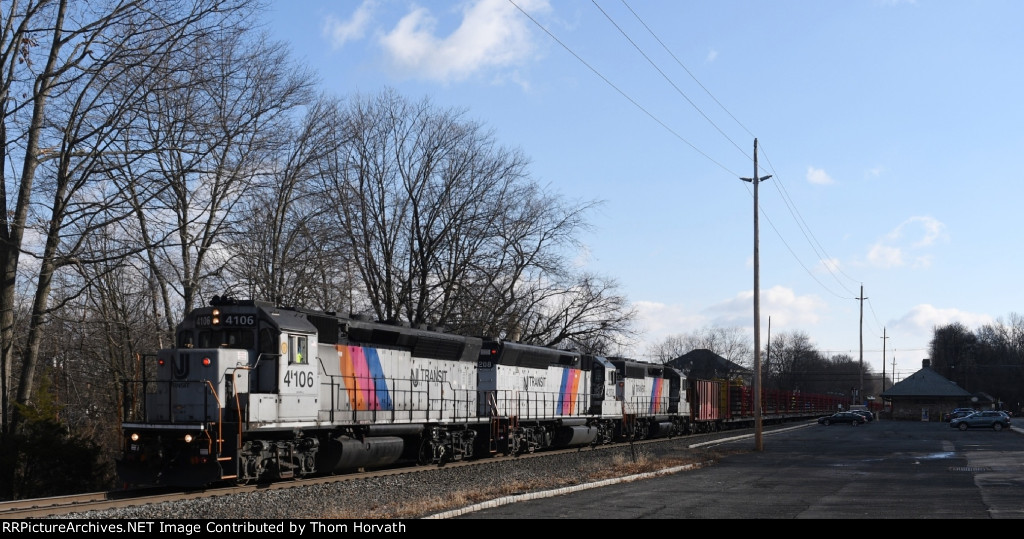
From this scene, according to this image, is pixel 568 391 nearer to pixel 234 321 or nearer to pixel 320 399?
pixel 320 399

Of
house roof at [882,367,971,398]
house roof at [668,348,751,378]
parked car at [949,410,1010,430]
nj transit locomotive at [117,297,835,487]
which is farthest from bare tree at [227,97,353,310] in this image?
house roof at [668,348,751,378]

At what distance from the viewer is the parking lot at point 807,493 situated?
44.0ft

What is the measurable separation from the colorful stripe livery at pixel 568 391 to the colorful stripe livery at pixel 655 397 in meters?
7.87

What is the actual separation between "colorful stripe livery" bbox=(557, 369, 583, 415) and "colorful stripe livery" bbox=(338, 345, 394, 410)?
11.3 metres

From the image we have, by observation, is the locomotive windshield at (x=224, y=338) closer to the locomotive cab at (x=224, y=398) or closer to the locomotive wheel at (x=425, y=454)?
the locomotive cab at (x=224, y=398)

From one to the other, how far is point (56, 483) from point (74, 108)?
8.70 meters

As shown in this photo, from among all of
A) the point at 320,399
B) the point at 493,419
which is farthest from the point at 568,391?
the point at 320,399

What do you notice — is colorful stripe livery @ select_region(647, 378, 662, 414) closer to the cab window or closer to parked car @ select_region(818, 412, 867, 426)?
the cab window

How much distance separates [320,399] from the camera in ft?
63.3

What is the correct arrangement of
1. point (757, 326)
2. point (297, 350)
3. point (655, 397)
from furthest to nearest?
point (655, 397), point (757, 326), point (297, 350)

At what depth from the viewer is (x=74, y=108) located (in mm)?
21375

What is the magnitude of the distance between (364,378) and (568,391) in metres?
13.4
